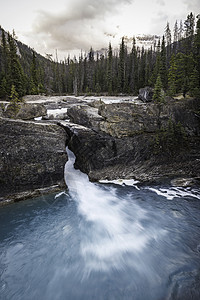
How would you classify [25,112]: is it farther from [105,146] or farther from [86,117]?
[105,146]

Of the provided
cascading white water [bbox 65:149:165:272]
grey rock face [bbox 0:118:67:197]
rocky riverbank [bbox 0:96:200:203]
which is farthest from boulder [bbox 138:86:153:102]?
cascading white water [bbox 65:149:165:272]

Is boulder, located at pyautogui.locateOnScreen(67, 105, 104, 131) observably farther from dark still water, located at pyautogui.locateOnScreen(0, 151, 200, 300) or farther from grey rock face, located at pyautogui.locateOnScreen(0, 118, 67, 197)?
dark still water, located at pyautogui.locateOnScreen(0, 151, 200, 300)

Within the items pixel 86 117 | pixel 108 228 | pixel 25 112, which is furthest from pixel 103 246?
pixel 25 112

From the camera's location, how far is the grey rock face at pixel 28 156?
25.6 feet

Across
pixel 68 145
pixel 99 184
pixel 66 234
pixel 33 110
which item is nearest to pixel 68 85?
pixel 33 110

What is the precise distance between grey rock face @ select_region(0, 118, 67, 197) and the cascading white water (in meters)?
1.87

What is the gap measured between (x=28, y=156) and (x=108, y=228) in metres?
5.60

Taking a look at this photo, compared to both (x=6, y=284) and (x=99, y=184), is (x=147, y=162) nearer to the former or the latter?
(x=99, y=184)

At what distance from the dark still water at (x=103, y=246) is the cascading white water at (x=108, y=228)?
32 mm

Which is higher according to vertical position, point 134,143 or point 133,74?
point 133,74

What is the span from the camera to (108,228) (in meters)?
6.47

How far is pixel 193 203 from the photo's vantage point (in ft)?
24.7

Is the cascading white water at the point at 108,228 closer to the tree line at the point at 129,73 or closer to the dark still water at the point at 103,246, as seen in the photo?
the dark still water at the point at 103,246

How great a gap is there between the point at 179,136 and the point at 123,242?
888 centimetres
